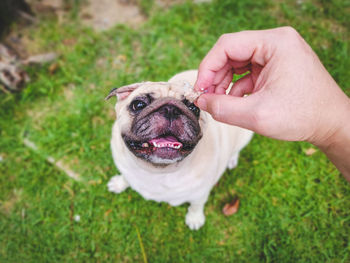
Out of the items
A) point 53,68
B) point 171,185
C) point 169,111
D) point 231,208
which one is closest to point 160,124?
point 169,111

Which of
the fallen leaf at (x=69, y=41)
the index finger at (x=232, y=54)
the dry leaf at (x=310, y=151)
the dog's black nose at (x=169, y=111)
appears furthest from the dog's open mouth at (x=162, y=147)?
the fallen leaf at (x=69, y=41)

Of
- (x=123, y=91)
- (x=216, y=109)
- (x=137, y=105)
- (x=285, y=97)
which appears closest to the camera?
(x=285, y=97)

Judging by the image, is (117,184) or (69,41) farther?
(69,41)

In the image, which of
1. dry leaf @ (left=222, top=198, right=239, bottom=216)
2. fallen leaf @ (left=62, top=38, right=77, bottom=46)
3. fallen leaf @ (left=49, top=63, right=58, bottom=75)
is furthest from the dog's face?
fallen leaf @ (left=62, top=38, right=77, bottom=46)

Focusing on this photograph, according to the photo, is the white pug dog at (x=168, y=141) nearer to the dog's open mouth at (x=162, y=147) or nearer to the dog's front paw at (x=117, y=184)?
the dog's open mouth at (x=162, y=147)

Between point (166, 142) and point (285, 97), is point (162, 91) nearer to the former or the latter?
point (166, 142)

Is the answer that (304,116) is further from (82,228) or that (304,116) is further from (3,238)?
(3,238)
